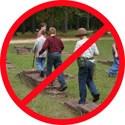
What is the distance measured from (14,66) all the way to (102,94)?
553cm

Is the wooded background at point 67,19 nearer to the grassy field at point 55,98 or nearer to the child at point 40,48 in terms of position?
the child at point 40,48

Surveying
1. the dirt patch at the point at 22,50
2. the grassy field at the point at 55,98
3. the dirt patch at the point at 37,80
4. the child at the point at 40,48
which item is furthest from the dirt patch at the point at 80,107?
the dirt patch at the point at 22,50

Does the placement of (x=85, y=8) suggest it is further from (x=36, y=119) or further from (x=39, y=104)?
(x=39, y=104)

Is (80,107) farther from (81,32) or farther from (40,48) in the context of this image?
(40,48)

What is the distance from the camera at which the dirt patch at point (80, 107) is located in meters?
6.90

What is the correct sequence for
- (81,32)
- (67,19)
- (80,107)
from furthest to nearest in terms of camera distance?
(67,19), (80,107), (81,32)

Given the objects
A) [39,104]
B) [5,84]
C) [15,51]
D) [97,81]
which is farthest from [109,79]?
[15,51]

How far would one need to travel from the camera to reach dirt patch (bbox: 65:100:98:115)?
22.6 ft

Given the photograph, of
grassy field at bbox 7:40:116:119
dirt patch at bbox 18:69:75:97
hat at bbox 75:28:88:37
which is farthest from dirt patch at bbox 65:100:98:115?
hat at bbox 75:28:88:37

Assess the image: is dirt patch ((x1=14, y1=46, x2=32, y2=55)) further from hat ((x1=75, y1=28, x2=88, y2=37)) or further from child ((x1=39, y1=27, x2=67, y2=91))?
hat ((x1=75, y1=28, x2=88, y2=37))

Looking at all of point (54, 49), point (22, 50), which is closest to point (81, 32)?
point (54, 49)

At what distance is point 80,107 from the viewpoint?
7.22 m

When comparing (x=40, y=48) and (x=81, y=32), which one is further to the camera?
(x=40, y=48)

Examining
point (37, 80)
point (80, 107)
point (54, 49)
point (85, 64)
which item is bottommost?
point (80, 107)
